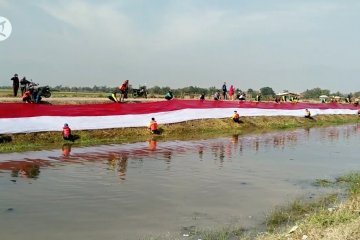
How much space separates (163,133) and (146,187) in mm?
15108

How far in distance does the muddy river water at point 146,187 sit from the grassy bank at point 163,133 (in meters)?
2.03

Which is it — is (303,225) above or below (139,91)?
below

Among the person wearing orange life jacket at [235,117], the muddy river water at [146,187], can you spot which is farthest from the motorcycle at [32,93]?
the person wearing orange life jacket at [235,117]

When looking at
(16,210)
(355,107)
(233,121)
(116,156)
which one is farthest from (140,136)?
(355,107)

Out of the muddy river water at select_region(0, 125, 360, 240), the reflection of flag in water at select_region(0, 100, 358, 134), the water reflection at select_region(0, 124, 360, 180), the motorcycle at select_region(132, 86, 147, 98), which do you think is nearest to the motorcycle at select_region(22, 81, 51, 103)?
the reflection of flag in water at select_region(0, 100, 358, 134)

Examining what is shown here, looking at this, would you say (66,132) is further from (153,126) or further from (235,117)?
(235,117)

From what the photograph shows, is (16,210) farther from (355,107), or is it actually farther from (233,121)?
(355,107)

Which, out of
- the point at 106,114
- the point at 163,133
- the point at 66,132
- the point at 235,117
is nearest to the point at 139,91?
the point at 235,117

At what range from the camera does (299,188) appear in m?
13.1

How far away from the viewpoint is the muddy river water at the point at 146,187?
9203mm

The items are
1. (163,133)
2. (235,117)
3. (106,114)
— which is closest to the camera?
(106,114)

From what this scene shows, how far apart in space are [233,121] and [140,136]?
1131 cm

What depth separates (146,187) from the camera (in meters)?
12.6

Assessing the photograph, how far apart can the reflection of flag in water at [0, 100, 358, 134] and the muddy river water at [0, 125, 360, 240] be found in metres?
3.33
